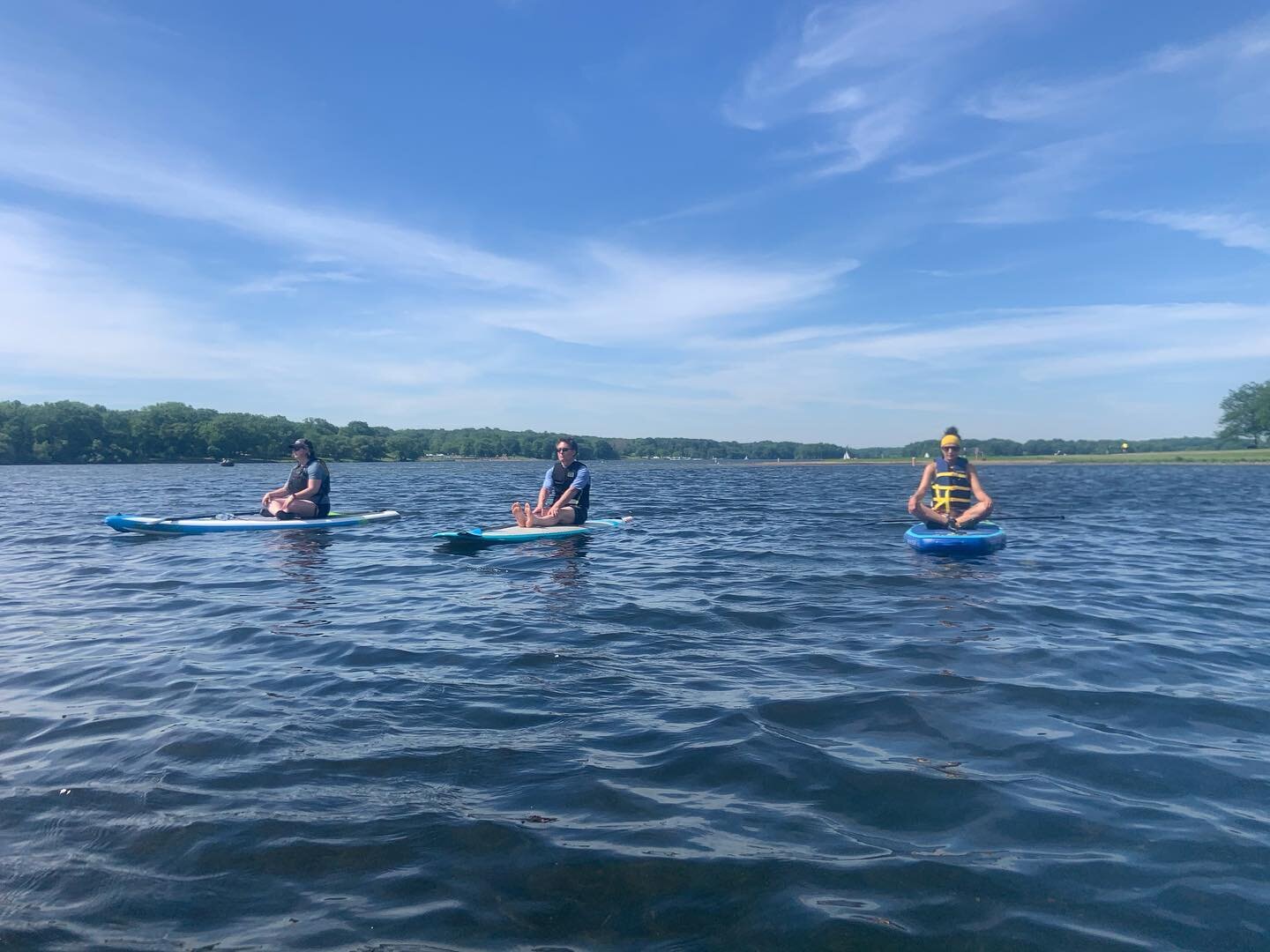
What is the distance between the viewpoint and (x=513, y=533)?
1577 cm

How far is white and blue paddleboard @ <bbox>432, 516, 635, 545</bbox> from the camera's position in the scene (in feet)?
49.6

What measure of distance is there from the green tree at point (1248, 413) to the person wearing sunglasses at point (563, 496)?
141m

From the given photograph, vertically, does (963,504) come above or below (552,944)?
above

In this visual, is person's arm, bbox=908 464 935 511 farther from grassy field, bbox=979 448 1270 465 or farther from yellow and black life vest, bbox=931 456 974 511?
grassy field, bbox=979 448 1270 465

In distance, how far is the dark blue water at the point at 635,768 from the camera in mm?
3521

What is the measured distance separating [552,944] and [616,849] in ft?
2.48

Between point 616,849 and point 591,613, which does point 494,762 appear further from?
point 591,613

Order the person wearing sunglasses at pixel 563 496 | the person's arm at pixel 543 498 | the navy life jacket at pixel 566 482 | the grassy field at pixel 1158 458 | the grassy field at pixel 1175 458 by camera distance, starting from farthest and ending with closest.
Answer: the grassy field at pixel 1158 458
the grassy field at pixel 1175 458
the navy life jacket at pixel 566 482
the person's arm at pixel 543 498
the person wearing sunglasses at pixel 563 496

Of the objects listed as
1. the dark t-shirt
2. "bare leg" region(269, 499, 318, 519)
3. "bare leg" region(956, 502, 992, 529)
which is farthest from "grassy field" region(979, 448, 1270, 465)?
"bare leg" region(269, 499, 318, 519)

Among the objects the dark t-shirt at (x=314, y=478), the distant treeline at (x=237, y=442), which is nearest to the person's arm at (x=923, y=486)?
the dark t-shirt at (x=314, y=478)

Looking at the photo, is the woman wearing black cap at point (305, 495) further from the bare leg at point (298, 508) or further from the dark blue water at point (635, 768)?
the dark blue water at point (635, 768)

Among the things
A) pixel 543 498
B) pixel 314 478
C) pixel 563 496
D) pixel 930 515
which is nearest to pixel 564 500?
pixel 563 496

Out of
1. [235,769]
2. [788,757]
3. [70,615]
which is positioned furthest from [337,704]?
[70,615]

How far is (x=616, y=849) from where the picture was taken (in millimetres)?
4016
